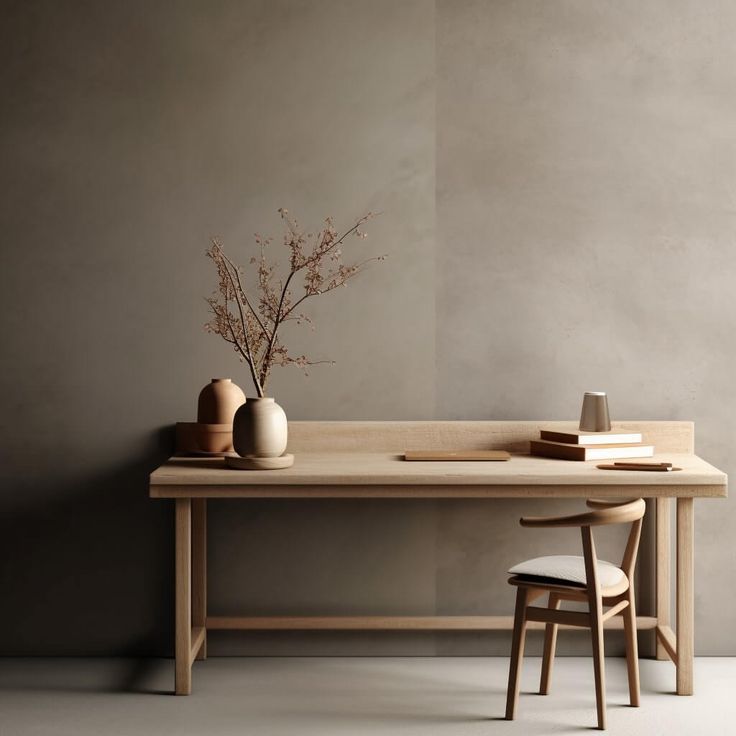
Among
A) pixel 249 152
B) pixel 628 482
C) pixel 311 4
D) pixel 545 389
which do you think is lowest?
pixel 628 482

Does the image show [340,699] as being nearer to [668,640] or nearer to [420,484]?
[420,484]

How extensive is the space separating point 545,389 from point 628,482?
0.81 m

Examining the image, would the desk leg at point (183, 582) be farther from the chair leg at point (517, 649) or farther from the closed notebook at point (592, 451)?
the closed notebook at point (592, 451)

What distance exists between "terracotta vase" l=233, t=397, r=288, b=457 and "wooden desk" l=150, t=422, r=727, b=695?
11 cm

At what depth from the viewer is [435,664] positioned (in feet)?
13.4

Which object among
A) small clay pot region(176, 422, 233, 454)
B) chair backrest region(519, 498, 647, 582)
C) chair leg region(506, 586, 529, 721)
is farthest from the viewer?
small clay pot region(176, 422, 233, 454)

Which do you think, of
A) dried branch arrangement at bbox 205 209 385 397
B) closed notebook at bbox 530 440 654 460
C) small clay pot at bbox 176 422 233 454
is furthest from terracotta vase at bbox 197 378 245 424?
closed notebook at bbox 530 440 654 460

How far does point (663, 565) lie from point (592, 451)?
681 mm

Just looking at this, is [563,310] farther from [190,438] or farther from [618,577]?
[190,438]

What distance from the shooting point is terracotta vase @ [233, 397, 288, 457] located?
3.64 metres

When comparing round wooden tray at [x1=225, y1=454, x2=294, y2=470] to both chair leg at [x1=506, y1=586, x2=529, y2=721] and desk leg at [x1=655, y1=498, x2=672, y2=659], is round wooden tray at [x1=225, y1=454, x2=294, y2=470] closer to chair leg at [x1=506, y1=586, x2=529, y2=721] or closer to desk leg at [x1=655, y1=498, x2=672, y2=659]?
chair leg at [x1=506, y1=586, x2=529, y2=721]

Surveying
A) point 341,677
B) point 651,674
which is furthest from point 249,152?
point 651,674

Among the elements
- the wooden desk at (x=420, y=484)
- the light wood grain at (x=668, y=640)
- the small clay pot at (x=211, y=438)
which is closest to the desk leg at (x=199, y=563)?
the wooden desk at (x=420, y=484)

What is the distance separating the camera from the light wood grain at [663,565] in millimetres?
4117
